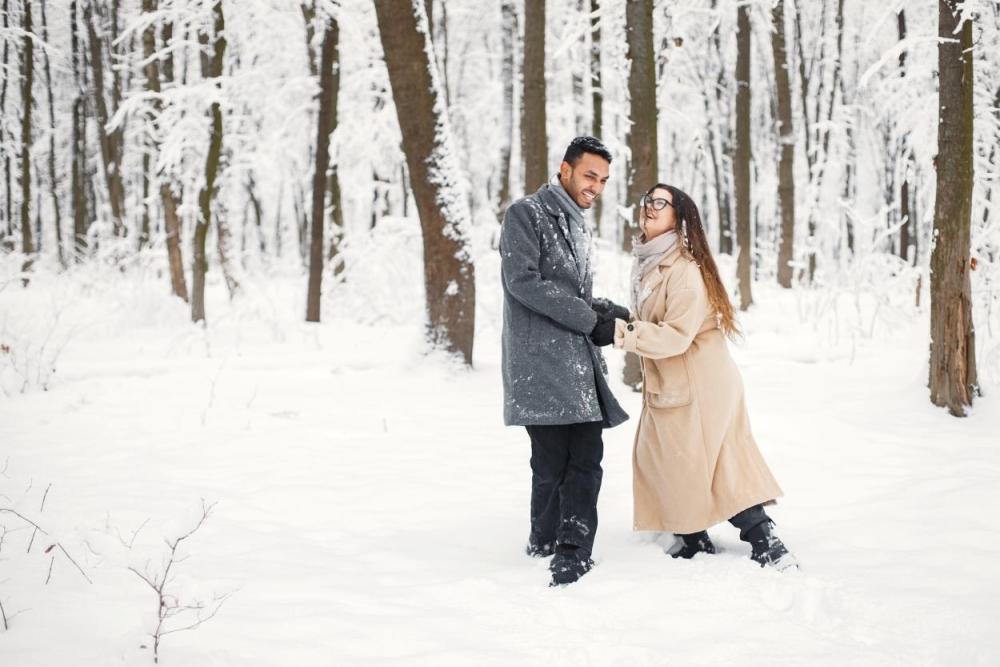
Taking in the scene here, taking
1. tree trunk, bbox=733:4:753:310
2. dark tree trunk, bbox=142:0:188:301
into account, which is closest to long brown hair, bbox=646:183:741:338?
tree trunk, bbox=733:4:753:310

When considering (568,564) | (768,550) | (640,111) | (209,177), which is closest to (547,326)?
(568,564)

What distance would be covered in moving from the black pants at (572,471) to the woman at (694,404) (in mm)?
338

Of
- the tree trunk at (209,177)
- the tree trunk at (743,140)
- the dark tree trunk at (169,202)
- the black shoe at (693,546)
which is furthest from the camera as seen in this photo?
the dark tree trunk at (169,202)

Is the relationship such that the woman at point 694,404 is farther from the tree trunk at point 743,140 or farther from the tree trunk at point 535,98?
the tree trunk at point 743,140

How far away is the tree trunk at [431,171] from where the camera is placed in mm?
6750

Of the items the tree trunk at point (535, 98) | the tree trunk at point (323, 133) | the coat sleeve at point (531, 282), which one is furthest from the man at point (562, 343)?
the tree trunk at point (323, 133)

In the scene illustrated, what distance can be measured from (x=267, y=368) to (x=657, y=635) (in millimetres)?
6323

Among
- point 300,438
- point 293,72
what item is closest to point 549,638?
point 300,438

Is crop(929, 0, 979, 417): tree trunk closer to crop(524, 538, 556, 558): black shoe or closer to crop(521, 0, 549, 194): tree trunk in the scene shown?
crop(524, 538, 556, 558): black shoe

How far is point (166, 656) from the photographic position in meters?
2.24

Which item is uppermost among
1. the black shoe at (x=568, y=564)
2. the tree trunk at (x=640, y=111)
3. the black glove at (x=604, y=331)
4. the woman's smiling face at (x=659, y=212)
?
the tree trunk at (x=640, y=111)

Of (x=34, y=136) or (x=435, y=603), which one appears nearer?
(x=435, y=603)

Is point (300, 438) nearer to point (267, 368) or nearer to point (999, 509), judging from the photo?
point (267, 368)

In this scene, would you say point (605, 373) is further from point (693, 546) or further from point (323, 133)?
point (323, 133)
